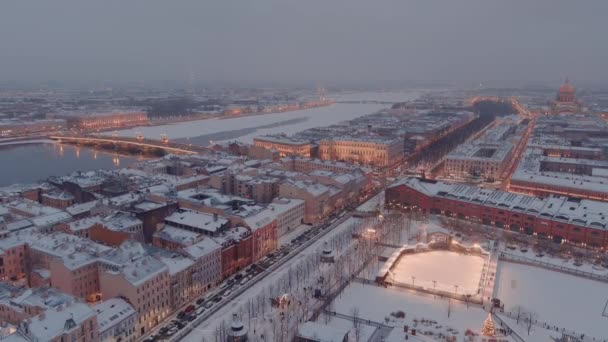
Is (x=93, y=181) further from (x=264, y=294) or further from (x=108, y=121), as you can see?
(x=108, y=121)

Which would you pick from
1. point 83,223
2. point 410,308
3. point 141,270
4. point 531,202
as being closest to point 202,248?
point 141,270

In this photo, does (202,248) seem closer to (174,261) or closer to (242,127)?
(174,261)

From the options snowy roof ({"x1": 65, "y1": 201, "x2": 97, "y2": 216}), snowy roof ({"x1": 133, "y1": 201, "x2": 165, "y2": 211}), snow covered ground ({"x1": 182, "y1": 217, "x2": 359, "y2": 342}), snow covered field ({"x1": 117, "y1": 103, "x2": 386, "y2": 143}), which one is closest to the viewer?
snow covered ground ({"x1": 182, "y1": 217, "x2": 359, "y2": 342})

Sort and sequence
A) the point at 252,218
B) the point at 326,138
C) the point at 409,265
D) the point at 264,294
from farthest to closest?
the point at 326,138 < the point at 252,218 < the point at 409,265 < the point at 264,294

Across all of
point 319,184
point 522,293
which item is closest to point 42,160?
point 319,184

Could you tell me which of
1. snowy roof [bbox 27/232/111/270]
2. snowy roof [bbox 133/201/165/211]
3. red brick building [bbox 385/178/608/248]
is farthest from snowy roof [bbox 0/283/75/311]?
red brick building [bbox 385/178/608/248]

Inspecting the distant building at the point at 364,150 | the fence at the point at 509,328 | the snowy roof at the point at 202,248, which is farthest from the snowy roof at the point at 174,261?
the distant building at the point at 364,150

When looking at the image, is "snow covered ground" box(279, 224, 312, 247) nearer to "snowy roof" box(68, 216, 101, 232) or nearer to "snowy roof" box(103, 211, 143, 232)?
"snowy roof" box(103, 211, 143, 232)
